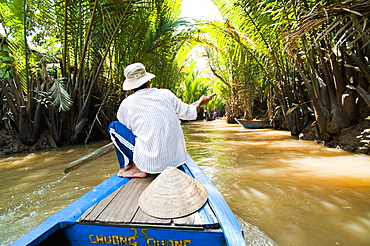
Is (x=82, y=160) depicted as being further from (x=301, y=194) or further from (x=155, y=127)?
(x=301, y=194)

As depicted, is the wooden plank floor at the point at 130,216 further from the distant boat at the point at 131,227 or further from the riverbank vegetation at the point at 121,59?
the riverbank vegetation at the point at 121,59

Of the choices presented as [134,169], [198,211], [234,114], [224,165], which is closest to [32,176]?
[134,169]

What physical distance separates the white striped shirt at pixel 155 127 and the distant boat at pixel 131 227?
1.67ft

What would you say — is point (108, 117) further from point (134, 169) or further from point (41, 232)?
point (41, 232)

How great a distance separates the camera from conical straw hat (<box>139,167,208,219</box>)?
1.19 metres

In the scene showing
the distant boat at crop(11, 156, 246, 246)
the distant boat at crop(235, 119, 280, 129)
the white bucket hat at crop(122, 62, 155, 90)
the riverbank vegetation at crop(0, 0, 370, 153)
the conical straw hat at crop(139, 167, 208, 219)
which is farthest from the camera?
the distant boat at crop(235, 119, 280, 129)

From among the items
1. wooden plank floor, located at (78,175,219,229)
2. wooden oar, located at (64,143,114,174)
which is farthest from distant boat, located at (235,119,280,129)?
wooden plank floor, located at (78,175,219,229)

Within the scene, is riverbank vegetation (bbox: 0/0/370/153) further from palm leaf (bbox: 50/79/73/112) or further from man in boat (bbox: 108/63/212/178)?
man in boat (bbox: 108/63/212/178)

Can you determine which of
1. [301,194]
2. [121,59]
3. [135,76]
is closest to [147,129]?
[135,76]

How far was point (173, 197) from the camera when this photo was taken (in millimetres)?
1274

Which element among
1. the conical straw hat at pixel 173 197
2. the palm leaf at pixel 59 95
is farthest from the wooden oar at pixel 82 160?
the palm leaf at pixel 59 95

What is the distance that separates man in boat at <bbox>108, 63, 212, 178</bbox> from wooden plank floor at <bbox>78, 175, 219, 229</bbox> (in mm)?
417

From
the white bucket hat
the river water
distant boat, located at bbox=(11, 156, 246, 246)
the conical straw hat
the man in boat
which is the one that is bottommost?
the river water

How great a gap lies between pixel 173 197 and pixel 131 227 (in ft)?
0.88
